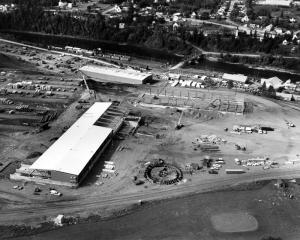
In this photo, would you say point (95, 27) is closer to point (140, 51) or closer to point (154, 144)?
point (140, 51)

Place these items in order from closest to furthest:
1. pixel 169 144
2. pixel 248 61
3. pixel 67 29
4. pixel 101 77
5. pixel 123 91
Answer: pixel 169 144 < pixel 123 91 < pixel 101 77 < pixel 248 61 < pixel 67 29

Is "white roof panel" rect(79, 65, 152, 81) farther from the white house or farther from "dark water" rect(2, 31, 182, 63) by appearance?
the white house

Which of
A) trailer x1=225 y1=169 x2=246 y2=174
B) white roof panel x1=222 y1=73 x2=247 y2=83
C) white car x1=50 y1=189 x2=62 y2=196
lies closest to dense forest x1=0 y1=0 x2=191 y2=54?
white roof panel x1=222 y1=73 x2=247 y2=83

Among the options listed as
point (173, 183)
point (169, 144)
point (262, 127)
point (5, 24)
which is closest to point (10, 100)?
point (169, 144)

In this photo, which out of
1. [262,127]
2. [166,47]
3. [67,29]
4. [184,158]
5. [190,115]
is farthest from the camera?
[67,29]

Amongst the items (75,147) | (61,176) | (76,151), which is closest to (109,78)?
(75,147)

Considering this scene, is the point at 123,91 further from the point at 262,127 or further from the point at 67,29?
the point at 67,29

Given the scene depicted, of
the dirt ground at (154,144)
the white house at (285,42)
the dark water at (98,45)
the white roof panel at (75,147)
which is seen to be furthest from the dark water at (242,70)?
the white roof panel at (75,147)
